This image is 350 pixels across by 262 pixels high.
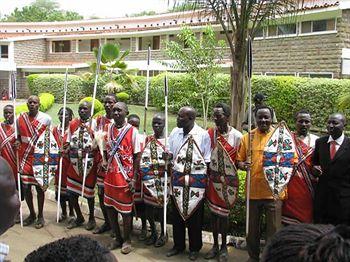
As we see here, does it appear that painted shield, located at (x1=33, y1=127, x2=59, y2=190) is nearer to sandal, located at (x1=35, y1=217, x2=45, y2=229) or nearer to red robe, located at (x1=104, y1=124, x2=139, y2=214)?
sandal, located at (x1=35, y1=217, x2=45, y2=229)

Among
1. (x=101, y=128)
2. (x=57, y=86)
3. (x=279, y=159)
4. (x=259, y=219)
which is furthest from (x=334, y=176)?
(x=57, y=86)

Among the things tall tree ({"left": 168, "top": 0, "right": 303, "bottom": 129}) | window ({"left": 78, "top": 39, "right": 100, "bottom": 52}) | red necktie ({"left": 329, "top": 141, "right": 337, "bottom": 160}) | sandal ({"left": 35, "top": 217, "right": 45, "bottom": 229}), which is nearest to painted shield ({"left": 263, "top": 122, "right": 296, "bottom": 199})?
red necktie ({"left": 329, "top": 141, "right": 337, "bottom": 160})

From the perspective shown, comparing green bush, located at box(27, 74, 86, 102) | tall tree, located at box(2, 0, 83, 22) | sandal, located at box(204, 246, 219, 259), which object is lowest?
sandal, located at box(204, 246, 219, 259)

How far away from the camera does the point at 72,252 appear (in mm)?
1456

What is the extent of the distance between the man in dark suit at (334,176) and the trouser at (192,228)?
4.37 feet

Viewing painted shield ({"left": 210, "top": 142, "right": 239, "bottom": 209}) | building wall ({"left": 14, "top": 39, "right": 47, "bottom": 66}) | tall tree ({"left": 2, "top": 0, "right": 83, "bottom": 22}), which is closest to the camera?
painted shield ({"left": 210, "top": 142, "right": 239, "bottom": 209})

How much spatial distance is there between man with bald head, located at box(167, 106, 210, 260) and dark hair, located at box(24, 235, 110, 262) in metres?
3.78

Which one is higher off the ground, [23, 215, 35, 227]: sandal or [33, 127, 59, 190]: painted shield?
[33, 127, 59, 190]: painted shield

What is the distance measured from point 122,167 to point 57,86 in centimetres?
2404

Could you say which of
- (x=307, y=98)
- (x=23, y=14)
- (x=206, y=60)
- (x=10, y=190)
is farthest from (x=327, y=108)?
(x=23, y=14)

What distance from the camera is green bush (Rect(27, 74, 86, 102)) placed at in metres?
27.6

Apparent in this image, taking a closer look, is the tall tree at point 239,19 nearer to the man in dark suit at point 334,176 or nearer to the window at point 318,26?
the man in dark suit at point 334,176

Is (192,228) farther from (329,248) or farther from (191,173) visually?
(329,248)

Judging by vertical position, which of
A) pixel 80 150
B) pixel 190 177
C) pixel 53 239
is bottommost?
pixel 53 239
